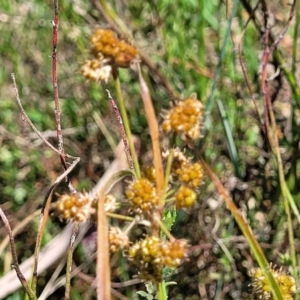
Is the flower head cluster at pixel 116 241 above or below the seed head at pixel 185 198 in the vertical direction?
below

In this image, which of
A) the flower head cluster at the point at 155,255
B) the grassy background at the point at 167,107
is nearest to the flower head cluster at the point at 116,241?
the flower head cluster at the point at 155,255

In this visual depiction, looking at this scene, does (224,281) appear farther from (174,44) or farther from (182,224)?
(174,44)

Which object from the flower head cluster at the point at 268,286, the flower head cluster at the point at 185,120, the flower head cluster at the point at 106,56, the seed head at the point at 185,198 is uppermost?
the flower head cluster at the point at 106,56

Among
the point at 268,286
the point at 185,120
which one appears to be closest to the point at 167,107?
the point at 268,286

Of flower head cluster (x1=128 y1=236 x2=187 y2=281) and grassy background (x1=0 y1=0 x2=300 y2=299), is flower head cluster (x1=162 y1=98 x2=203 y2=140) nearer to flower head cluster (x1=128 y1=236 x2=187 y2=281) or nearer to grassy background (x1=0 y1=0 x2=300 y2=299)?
flower head cluster (x1=128 y1=236 x2=187 y2=281)

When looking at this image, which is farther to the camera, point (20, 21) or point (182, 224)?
point (20, 21)

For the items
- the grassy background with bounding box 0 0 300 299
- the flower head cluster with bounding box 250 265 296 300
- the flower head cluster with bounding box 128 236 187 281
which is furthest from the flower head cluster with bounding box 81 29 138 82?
the grassy background with bounding box 0 0 300 299

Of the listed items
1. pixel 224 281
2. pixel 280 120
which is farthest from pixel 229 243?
pixel 280 120

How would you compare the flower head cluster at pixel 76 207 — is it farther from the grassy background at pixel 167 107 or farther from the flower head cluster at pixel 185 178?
the grassy background at pixel 167 107
